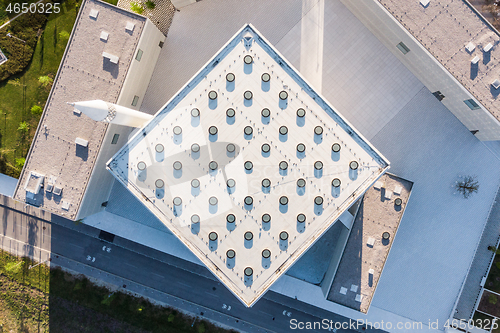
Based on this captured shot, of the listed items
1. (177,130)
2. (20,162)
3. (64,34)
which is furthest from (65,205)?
(64,34)

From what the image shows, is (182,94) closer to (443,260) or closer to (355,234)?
(355,234)

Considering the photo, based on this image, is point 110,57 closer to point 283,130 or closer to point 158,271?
point 283,130

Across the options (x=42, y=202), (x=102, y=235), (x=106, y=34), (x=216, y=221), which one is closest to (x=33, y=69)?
(x=106, y=34)

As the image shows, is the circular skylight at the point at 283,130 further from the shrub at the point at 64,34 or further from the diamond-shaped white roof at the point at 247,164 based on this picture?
the shrub at the point at 64,34

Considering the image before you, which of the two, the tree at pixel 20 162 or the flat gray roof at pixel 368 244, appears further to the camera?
the tree at pixel 20 162

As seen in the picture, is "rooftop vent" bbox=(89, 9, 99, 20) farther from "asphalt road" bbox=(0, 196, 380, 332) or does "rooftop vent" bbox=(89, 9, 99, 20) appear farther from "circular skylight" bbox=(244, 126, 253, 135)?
"asphalt road" bbox=(0, 196, 380, 332)

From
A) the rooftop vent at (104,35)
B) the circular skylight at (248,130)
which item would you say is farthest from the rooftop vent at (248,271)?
the rooftop vent at (104,35)
